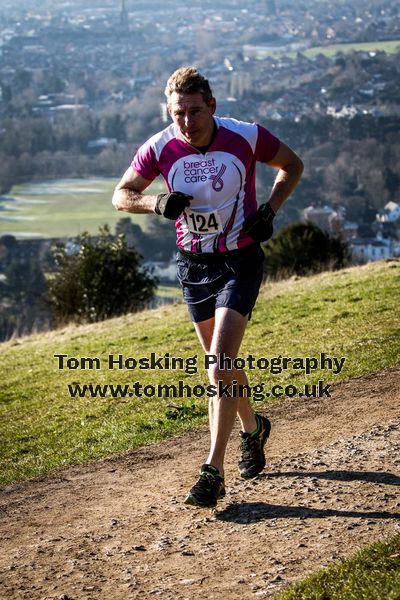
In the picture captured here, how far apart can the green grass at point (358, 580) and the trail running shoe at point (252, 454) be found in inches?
62.3

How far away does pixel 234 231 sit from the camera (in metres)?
5.96

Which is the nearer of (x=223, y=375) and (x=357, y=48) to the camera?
(x=223, y=375)

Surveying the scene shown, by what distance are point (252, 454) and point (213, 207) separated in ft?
5.39

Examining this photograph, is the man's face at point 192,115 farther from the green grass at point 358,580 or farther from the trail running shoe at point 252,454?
the green grass at point 358,580

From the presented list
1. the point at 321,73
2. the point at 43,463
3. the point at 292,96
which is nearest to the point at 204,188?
the point at 43,463

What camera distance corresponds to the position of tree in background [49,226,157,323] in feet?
73.0

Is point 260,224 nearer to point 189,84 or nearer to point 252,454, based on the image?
point 189,84

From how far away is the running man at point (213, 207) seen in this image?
5.82m

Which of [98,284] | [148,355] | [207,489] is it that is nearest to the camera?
[207,489]

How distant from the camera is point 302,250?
81.1 feet

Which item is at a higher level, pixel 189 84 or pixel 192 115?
pixel 189 84

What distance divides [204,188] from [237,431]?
2518 millimetres

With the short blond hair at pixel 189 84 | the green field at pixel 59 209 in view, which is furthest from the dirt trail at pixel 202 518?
the green field at pixel 59 209

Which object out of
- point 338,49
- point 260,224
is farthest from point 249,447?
point 338,49
